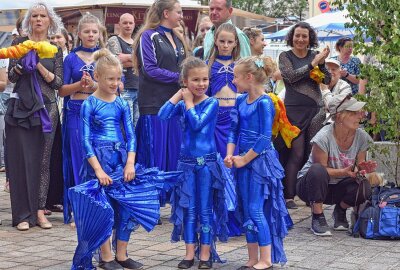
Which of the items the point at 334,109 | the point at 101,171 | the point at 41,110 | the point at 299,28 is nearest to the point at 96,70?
the point at 101,171

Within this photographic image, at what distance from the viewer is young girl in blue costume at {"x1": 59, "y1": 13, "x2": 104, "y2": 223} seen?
8.28 metres

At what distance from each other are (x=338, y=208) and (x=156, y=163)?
5.73ft

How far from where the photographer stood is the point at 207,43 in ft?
27.7

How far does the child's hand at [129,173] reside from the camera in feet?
21.0

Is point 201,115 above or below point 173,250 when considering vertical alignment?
above

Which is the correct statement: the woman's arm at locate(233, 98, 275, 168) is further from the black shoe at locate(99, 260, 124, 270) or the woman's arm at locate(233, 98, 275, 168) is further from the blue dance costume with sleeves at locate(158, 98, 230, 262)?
the black shoe at locate(99, 260, 124, 270)

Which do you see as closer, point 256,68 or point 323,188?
point 256,68

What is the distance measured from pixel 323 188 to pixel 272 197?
4.87ft

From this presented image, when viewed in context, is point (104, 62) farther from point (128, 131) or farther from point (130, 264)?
point (130, 264)

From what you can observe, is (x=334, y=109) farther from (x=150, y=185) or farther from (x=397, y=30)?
(x=150, y=185)

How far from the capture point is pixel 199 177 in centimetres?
669

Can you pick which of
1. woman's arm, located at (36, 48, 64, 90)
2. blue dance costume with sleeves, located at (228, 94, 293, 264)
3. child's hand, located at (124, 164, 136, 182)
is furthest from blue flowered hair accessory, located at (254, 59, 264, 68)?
woman's arm, located at (36, 48, 64, 90)

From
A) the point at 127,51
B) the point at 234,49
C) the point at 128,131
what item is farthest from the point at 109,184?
the point at 127,51

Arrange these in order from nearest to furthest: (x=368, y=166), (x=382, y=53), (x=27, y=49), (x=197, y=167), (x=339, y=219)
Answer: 1. (x=197, y=167)
2. (x=382, y=53)
3. (x=368, y=166)
4. (x=27, y=49)
5. (x=339, y=219)
